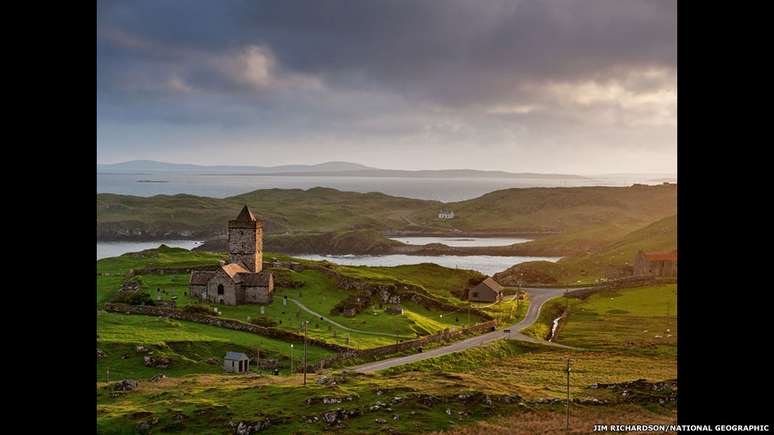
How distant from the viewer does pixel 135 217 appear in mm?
156125

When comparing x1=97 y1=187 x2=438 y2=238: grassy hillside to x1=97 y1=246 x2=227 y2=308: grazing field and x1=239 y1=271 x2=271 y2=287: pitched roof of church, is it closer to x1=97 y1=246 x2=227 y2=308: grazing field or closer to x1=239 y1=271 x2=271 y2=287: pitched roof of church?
x1=97 y1=246 x2=227 y2=308: grazing field

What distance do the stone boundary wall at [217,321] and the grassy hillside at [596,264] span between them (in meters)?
48.0

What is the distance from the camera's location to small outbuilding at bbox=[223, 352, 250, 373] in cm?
3378

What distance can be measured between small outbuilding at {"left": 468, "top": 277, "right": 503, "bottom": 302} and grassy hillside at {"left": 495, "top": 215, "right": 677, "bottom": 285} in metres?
16.7

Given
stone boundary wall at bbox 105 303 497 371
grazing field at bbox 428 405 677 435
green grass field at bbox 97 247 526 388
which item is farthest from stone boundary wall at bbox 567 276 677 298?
grazing field at bbox 428 405 677 435

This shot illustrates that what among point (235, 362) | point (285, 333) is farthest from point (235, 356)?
point (285, 333)

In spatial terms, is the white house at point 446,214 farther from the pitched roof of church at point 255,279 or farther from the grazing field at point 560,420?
the grazing field at point 560,420

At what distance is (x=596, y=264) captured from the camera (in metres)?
97.8
